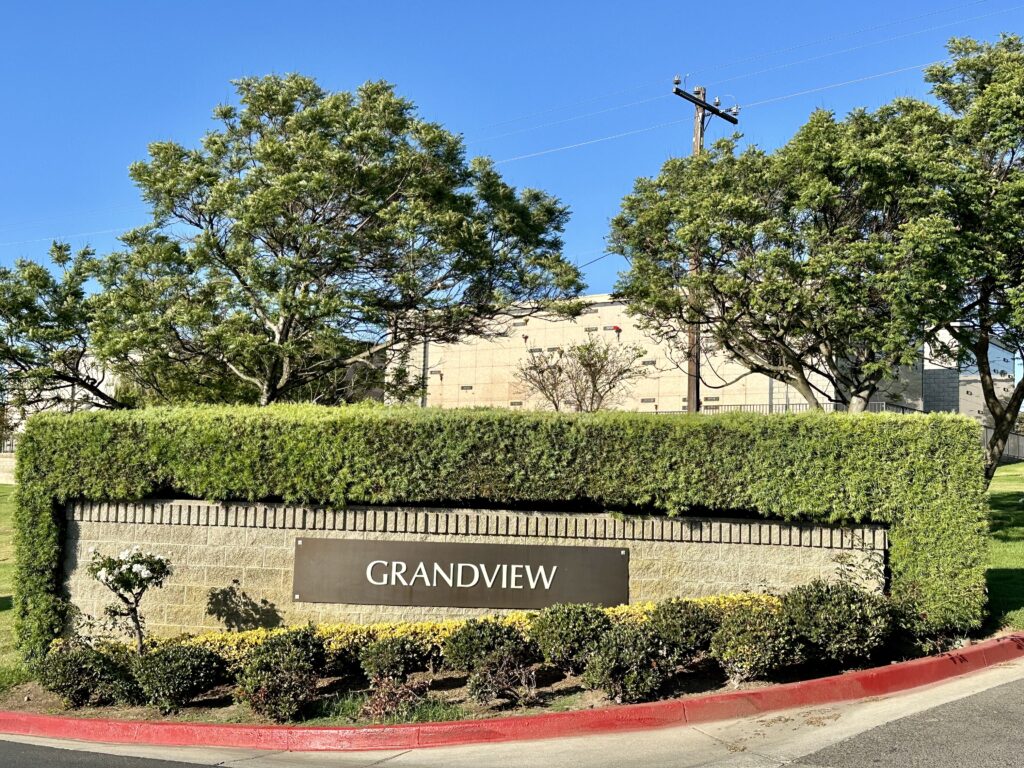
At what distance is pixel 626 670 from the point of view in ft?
23.5

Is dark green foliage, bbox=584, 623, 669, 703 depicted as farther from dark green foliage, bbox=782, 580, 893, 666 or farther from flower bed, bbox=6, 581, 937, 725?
dark green foliage, bbox=782, 580, 893, 666

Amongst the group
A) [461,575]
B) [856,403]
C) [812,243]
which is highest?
[812,243]

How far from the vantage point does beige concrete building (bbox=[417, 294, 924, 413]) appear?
3912 cm

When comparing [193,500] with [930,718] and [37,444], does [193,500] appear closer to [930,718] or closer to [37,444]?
[37,444]

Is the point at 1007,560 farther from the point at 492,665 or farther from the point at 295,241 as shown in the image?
the point at 295,241

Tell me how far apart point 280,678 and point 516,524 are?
2975 millimetres

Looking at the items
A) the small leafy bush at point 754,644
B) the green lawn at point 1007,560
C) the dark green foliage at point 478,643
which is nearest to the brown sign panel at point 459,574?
the dark green foliage at point 478,643

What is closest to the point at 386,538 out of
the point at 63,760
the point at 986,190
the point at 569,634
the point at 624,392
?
the point at 569,634

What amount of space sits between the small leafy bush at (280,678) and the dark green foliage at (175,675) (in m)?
0.41

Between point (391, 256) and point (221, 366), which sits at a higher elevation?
point (391, 256)

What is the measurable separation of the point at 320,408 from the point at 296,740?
379 centimetres

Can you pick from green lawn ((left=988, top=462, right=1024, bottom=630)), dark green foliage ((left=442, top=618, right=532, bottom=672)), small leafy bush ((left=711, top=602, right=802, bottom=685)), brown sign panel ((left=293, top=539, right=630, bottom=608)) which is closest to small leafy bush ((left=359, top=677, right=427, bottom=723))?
dark green foliage ((left=442, top=618, right=532, bottom=672))

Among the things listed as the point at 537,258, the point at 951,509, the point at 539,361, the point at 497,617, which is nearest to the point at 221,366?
the point at 537,258

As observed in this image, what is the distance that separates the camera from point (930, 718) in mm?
6762
